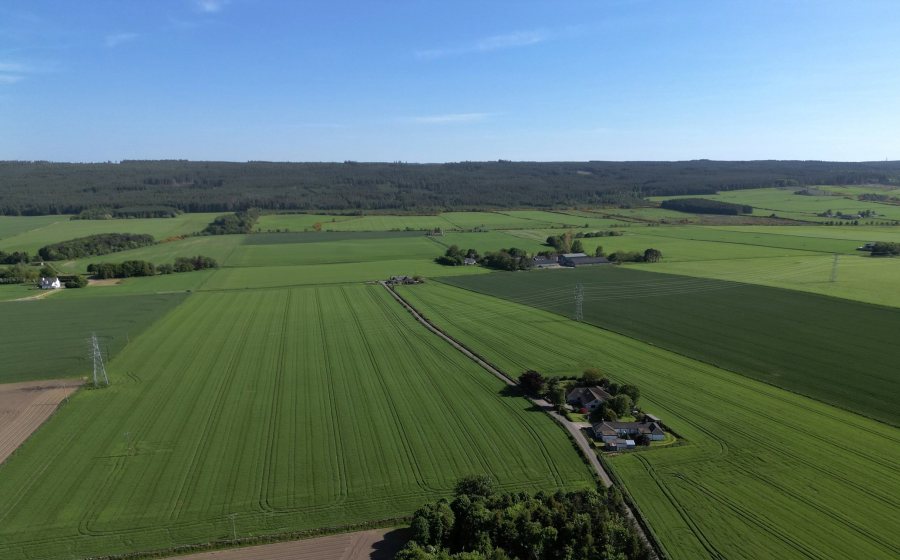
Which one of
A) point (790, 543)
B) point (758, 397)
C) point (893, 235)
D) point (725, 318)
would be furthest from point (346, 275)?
point (893, 235)

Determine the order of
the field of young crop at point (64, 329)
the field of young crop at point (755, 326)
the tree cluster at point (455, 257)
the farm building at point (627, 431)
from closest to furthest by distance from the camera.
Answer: the farm building at point (627, 431)
the field of young crop at point (755, 326)
the field of young crop at point (64, 329)
the tree cluster at point (455, 257)

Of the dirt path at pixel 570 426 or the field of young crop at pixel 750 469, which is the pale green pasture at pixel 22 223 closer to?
the dirt path at pixel 570 426

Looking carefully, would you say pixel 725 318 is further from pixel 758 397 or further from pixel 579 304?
pixel 758 397

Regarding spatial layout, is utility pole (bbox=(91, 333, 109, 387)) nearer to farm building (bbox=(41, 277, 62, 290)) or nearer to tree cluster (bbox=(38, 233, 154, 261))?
farm building (bbox=(41, 277, 62, 290))

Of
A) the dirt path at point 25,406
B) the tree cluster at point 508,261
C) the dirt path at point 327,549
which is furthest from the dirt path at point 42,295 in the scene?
the dirt path at point 327,549

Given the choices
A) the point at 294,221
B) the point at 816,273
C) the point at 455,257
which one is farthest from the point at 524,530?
the point at 294,221

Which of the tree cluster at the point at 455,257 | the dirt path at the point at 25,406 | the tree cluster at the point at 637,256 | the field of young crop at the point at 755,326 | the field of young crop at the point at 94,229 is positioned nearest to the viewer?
the dirt path at the point at 25,406

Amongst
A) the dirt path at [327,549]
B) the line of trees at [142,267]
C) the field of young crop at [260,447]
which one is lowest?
the dirt path at [327,549]
